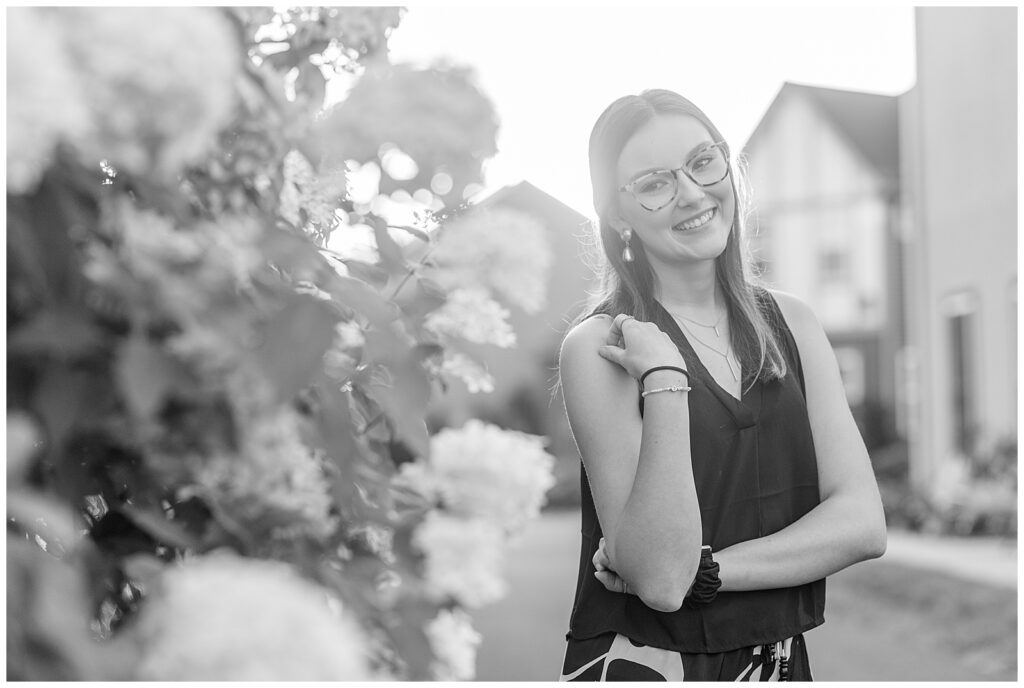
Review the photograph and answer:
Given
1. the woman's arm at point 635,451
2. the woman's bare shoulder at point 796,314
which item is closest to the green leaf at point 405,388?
the woman's arm at point 635,451

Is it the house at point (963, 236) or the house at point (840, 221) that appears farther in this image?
the house at point (840, 221)

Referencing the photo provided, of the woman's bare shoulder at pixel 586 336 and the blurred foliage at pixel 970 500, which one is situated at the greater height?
the blurred foliage at pixel 970 500

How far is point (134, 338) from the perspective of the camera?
28.5 inches

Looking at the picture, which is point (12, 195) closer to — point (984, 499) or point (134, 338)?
point (134, 338)

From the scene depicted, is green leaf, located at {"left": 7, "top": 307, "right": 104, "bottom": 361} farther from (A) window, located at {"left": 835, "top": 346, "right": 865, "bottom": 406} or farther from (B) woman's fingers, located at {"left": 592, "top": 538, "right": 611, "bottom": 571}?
(A) window, located at {"left": 835, "top": 346, "right": 865, "bottom": 406}

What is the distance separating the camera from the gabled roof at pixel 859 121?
1933cm

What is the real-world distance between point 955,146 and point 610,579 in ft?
29.3

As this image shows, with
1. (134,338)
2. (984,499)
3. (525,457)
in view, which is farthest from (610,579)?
(984,499)

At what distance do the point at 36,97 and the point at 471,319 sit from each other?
2.07 feet

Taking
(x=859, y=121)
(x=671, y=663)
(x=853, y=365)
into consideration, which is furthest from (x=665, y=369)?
(x=859, y=121)

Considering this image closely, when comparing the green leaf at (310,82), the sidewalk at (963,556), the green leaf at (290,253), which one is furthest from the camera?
the sidewalk at (963,556)

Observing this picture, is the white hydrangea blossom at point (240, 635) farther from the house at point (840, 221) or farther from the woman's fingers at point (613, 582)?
the house at point (840, 221)

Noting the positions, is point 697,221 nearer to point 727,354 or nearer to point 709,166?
point 709,166

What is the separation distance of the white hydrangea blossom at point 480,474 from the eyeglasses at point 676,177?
14.4 inches
